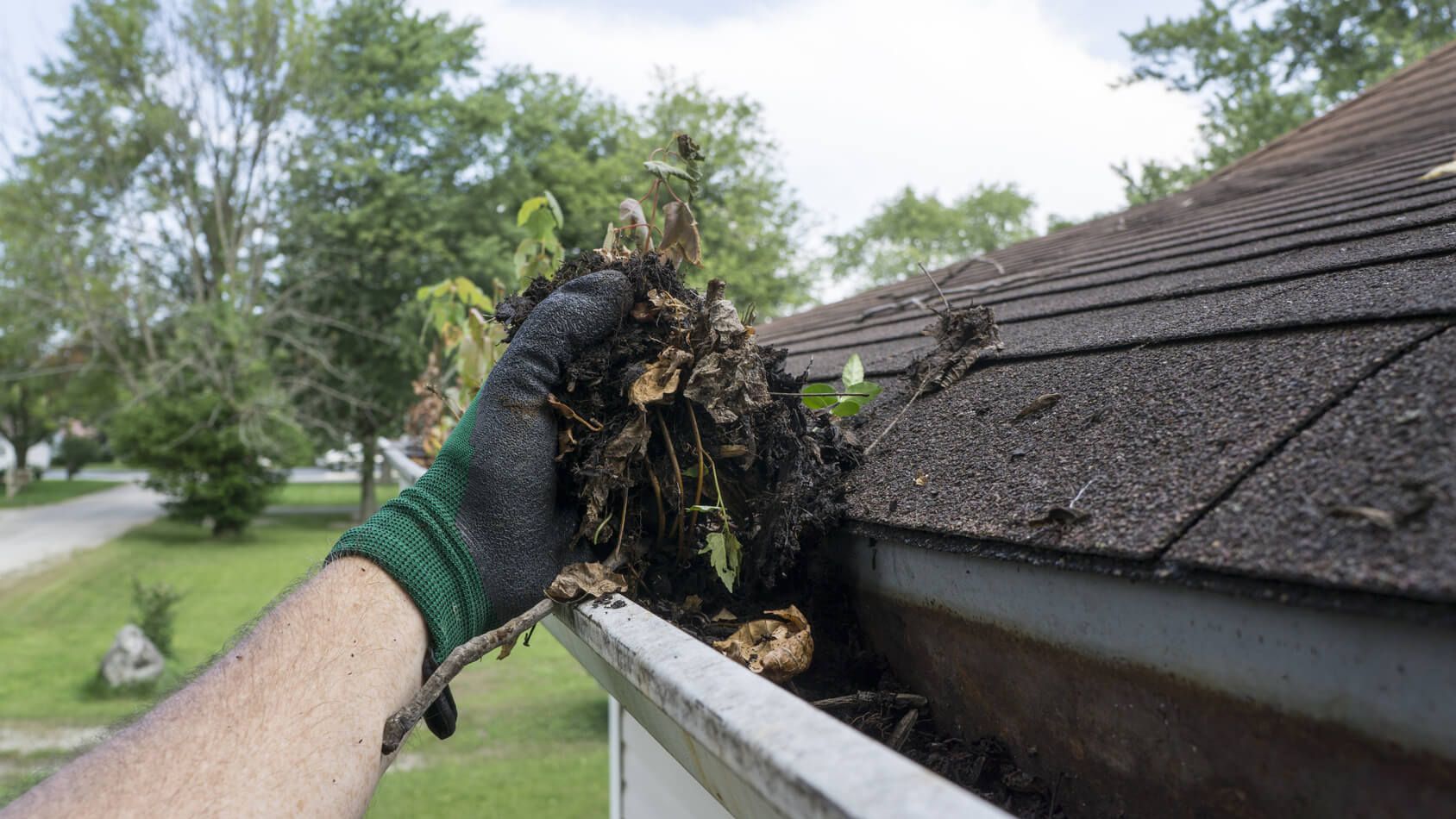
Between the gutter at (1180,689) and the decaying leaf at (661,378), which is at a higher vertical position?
the decaying leaf at (661,378)

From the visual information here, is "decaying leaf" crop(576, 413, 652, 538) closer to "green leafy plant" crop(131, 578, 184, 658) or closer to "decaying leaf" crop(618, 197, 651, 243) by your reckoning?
"decaying leaf" crop(618, 197, 651, 243)

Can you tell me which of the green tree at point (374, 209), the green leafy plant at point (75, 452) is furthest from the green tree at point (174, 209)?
the green leafy plant at point (75, 452)

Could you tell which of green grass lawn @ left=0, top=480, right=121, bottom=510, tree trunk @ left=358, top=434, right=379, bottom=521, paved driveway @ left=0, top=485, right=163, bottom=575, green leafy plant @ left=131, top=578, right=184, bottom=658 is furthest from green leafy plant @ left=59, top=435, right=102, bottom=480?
green leafy plant @ left=131, top=578, right=184, bottom=658

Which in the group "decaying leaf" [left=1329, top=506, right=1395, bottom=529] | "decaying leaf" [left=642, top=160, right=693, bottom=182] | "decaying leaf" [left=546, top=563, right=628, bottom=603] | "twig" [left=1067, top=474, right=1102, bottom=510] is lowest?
"decaying leaf" [left=546, top=563, right=628, bottom=603]

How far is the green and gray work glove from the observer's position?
1382 millimetres

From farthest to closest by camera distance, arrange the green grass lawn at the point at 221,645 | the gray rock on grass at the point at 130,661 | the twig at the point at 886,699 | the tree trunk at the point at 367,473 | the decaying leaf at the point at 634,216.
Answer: the tree trunk at the point at 367,473 → the gray rock on grass at the point at 130,661 → the green grass lawn at the point at 221,645 → the decaying leaf at the point at 634,216 → the twig at the point at 886,699

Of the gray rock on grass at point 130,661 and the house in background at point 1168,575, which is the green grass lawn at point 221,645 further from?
the house in background at point 1168,575

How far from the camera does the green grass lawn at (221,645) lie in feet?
25.4

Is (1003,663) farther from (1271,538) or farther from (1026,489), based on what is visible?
(1271,538)

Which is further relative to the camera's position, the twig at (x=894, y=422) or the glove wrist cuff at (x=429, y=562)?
the twig at (x=894, y=422)

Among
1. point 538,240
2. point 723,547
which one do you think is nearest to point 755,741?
point 723,547

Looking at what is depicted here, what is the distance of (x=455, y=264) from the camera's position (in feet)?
70.0

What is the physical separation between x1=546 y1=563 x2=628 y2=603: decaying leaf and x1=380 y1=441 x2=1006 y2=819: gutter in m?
0.12

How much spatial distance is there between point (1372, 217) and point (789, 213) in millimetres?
23456
